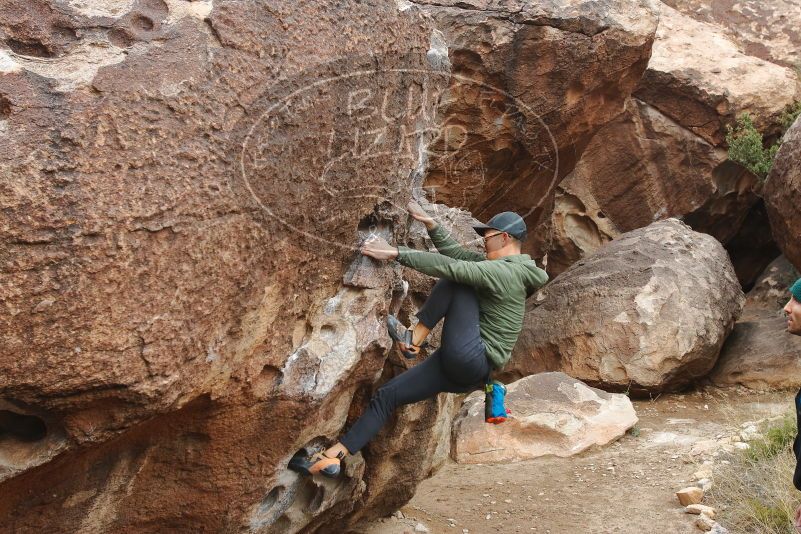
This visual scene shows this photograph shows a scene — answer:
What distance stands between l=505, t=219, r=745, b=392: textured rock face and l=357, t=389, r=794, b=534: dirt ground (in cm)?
62

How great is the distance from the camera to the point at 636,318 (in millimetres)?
6934

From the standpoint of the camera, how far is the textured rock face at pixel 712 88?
940cm

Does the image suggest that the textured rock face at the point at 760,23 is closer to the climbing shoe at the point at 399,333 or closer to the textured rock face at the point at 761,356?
the textured rock face at the point at 761,356

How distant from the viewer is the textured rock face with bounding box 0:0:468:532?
240 cm

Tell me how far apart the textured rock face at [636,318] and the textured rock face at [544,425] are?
824mm

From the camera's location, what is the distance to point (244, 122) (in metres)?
2.80

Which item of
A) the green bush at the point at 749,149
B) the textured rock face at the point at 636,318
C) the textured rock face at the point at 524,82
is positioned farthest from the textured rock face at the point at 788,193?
the green bush at the point at 749,149

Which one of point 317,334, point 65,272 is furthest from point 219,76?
point 317,334

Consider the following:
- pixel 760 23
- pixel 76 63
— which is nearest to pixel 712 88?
pixel 760 23

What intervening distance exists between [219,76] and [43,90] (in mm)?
538

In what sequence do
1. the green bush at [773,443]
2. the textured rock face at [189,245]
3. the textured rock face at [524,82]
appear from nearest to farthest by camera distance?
1. the textured rock face at [189,245]
2. the green bush at [773,443]
3. the textured rock face at [524,82]

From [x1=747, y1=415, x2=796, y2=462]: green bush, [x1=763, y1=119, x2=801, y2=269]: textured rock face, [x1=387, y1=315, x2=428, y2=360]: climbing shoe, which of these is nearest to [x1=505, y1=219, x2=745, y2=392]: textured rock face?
[x1=763, y1=119, x2=801, y2=269]: textured rock face

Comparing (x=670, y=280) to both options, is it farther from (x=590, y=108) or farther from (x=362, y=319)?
(x=362, y=319)

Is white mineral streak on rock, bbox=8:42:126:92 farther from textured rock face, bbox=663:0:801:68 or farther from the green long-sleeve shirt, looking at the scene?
textured rock face, bbox=663:0:801:68
